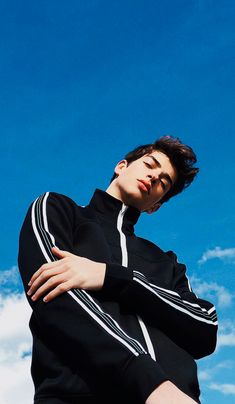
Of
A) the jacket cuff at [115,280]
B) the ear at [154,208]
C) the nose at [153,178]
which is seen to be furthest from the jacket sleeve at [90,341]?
the ear at [154,208]

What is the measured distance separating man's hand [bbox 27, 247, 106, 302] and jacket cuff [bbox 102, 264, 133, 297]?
0.03 m

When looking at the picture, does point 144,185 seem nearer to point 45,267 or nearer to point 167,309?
point 167,309

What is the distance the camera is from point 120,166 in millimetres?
4004

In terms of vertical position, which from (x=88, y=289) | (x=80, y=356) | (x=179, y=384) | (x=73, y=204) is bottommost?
(x=179, y=384)

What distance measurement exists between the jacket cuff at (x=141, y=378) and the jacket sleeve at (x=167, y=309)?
20.1 inches

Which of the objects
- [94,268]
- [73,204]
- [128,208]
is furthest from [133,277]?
[128,208]

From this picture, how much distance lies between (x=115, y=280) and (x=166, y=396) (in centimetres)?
68

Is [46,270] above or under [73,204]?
under

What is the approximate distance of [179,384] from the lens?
89.1 inches

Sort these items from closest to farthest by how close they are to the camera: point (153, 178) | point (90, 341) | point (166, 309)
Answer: point (90, 341)
point (166, 309)
point (153, 178)

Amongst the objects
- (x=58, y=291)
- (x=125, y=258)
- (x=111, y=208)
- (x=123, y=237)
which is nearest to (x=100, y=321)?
(x=58, y=291)

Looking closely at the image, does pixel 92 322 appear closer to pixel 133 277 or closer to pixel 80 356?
pixel 80 356

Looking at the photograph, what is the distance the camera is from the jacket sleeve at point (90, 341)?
188cm

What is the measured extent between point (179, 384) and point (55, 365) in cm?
56
